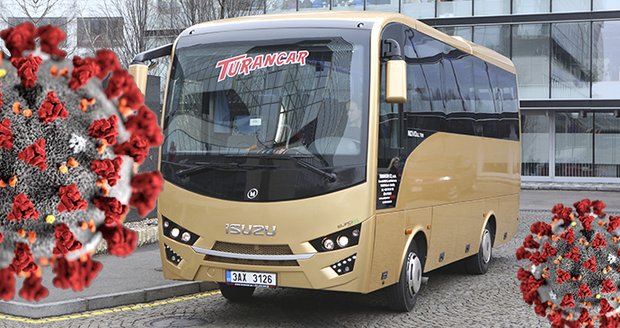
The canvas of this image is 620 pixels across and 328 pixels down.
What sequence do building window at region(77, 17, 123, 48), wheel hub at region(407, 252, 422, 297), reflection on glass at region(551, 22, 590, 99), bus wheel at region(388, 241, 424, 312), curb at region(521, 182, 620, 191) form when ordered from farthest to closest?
reflection on glass at region(551, 22, 590, 99), curb at region(521, 182, 620, 191), building window at region(77, 17, 123, 48), wheel hub at region(407, 252, 422, 297), bus wheel at region(388, 241, 424, 312)

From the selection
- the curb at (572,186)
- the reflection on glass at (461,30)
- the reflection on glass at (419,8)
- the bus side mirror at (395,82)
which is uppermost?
the reflection on glass at (419,8)

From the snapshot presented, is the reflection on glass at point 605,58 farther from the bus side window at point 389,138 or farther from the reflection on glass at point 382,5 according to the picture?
the bus side window at point 389,138

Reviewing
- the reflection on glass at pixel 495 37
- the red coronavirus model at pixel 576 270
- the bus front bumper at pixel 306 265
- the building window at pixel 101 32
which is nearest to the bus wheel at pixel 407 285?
the bus front bumper at pixel 306 265

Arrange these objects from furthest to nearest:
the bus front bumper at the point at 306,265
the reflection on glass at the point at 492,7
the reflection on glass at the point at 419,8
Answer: the reflection on glass at the point at 419,8 < the reflection on glass at the point at 492,7 < the bus front bumper at the point at 306,265

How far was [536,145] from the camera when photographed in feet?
121

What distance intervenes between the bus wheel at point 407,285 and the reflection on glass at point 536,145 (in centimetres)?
2853

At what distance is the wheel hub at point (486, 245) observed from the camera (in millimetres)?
12847

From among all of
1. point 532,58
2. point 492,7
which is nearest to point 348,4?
point 492,7

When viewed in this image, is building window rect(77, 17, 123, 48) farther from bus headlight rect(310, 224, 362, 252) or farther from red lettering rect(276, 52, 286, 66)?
bus headlight rect(310, 224, 362, 252)

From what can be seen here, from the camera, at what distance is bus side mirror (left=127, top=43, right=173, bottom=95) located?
8.84 m

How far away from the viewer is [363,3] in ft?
119

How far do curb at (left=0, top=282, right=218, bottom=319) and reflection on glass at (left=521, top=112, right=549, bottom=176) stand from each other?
28.5 metres

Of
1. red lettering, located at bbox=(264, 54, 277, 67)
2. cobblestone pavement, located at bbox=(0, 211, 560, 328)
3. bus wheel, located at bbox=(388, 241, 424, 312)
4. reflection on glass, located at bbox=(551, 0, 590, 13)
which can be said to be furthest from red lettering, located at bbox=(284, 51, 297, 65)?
reflection on glass, located at bbox=(551, 0, 590, 13)

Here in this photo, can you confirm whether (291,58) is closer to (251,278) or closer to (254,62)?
(254,62)
